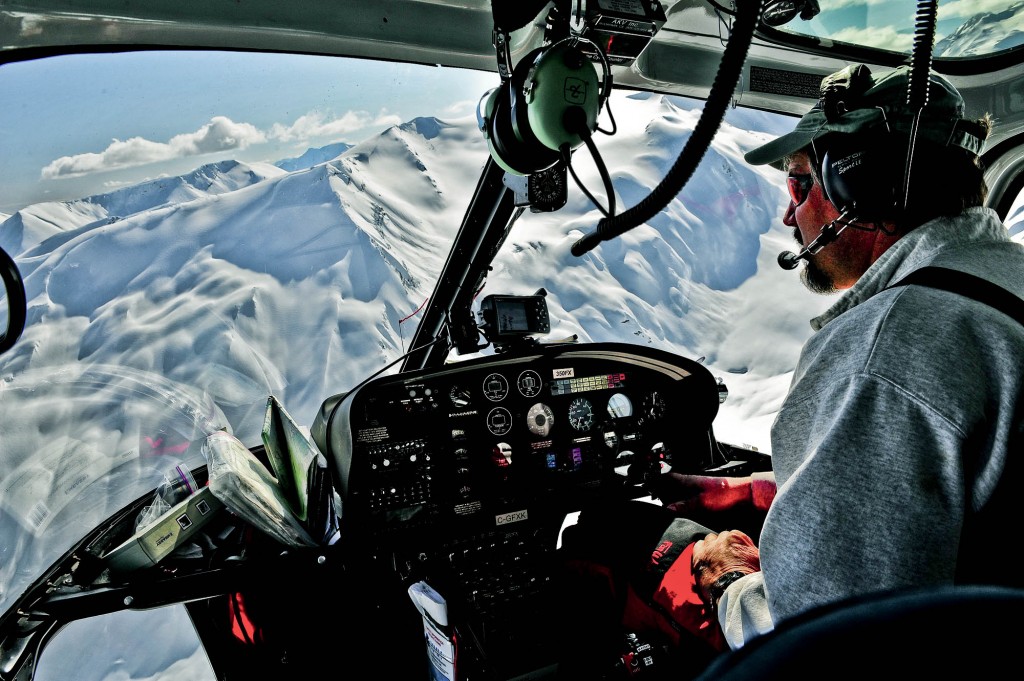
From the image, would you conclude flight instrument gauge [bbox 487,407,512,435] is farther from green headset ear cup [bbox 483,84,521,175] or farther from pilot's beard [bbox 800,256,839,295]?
pilot's beard [bbox 800,256,839,295]

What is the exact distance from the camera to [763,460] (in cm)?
245

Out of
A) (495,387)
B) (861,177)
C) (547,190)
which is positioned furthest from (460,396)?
(861,177)

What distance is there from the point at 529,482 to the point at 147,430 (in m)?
1.42

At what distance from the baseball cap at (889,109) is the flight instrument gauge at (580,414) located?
1.41m

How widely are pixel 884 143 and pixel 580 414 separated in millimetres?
1504

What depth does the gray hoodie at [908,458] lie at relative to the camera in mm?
742

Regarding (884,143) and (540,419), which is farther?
(540,419)

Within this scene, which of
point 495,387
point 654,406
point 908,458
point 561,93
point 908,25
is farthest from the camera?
point 654,406

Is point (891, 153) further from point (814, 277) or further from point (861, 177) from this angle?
point (814, 277)

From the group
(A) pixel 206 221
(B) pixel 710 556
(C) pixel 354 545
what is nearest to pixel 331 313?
(A) pixel 206 221

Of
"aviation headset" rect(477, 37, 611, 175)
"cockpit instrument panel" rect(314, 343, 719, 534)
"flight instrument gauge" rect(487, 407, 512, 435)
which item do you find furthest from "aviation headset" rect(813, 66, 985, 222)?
"flight instrument gauge" rect(487, 407, 512, 435)

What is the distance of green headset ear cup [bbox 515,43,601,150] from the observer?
1082 mm

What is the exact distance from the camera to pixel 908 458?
0.75m

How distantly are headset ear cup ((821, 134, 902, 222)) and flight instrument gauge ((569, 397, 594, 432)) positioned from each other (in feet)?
4.53
